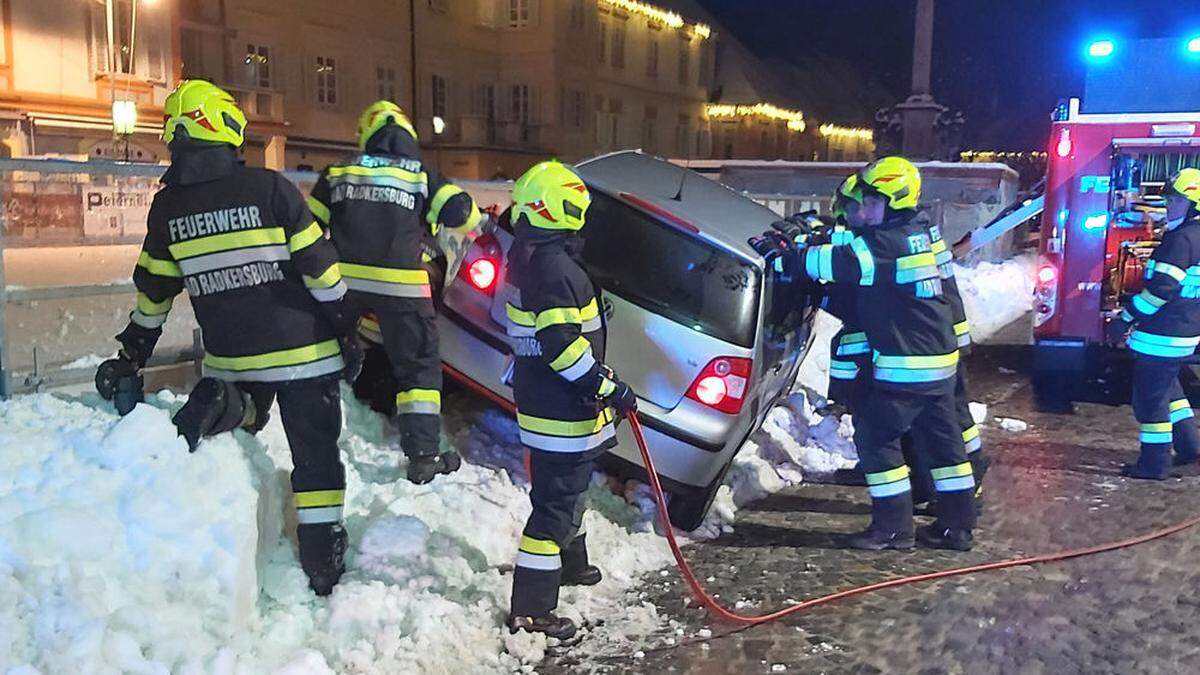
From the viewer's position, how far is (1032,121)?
46.5 m

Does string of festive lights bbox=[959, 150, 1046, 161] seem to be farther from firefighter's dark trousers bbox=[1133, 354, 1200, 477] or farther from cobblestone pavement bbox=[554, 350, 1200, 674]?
cobblestone pavement bbox=[554, 350, 1200, 674]

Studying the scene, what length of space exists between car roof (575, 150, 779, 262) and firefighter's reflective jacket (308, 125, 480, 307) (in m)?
0.93

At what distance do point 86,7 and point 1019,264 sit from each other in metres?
20.4

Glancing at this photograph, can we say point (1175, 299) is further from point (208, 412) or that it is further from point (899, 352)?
point (208, 412)

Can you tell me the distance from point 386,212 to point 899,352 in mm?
2734

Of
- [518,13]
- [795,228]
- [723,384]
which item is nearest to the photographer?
[723,384]

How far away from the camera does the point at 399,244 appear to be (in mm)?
4738

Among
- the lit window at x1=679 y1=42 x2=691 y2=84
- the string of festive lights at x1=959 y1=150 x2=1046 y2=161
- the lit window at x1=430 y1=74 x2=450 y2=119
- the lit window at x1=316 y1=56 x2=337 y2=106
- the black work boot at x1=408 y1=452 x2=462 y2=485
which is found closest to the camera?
the black work boot at x1=408 y1=452 x2=462 y2=485

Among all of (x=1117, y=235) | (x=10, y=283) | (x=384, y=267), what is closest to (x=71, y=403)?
(x=10, y=283)

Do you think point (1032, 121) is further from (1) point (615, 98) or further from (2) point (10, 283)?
→ (2) point (10, 283)

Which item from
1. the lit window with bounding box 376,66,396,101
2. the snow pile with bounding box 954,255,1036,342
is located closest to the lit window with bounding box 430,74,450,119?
the lit window with bounding box 376,66,396,101

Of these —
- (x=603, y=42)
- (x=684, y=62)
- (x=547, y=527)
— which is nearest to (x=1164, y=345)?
(x=547, y=527)

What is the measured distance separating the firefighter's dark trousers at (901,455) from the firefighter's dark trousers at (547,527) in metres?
1.86

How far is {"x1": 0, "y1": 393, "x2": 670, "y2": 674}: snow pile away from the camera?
3137mm
